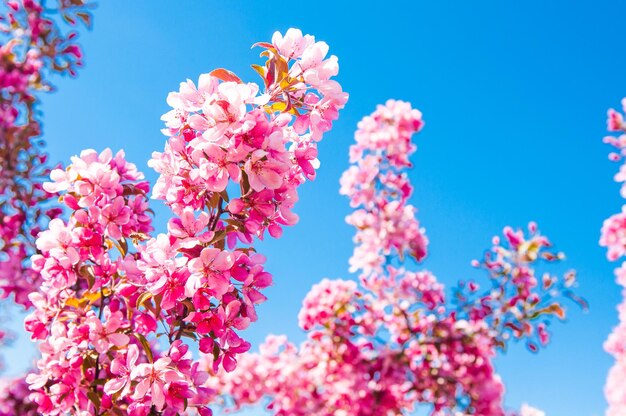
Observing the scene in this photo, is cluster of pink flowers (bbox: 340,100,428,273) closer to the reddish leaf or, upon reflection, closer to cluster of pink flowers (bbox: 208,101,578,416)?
cluster of pink flowers (bbox: 208,101,578,416)

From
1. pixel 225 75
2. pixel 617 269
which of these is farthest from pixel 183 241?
pixel 617 269

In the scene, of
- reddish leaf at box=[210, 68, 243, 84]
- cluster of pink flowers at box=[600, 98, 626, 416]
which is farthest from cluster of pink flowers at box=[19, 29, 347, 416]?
cluster of pink flowers at box=[600, 98, 626, 416]

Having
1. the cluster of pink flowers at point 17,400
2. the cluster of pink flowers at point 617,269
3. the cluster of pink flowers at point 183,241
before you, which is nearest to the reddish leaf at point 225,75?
the cluster of pink flowers at point 183,241

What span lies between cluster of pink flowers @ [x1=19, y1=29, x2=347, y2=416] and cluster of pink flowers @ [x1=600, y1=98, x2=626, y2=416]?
2814 millimetres

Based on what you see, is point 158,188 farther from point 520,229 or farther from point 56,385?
point 520,229

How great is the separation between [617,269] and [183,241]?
3.28 metres

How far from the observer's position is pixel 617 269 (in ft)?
11.8

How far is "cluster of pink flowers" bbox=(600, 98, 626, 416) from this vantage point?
358 cm

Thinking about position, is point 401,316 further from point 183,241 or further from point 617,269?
point 183,241

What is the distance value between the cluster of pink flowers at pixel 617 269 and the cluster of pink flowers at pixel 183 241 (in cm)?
281

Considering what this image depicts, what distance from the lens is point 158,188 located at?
1595mm

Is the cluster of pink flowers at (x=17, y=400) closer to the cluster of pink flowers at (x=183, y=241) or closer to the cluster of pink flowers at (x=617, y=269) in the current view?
the cluster of pink flowers at (x=183, y=241)

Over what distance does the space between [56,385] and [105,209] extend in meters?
0.58

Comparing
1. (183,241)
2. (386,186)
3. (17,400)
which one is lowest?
(183,241)
